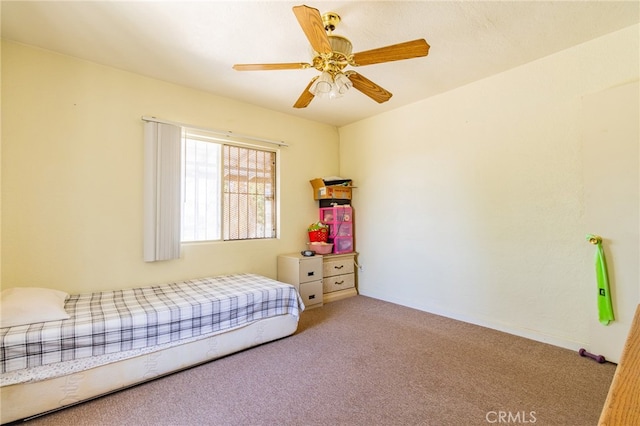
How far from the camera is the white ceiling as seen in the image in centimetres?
194

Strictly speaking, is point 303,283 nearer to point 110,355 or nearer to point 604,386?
point 110,355

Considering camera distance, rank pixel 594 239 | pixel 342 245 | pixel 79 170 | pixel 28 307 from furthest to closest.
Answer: pixel 342 245 < pixel 79 170 < pixel 594 239 < pixel 28 307

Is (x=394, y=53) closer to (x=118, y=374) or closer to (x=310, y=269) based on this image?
(x=310, y=269)

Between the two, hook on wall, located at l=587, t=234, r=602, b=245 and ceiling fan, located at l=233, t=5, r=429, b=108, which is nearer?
ceiling fan, located at l=233, t=5, r=429, b=108

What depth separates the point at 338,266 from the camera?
4027mm

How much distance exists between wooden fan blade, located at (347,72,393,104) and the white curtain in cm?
196

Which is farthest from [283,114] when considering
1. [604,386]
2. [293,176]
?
[604,386]

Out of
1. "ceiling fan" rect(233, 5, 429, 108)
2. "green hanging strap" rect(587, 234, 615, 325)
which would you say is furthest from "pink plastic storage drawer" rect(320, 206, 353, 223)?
"green hanging strap" rect(587, 234, 615, 325)

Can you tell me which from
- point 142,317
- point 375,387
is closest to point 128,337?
point 142,317

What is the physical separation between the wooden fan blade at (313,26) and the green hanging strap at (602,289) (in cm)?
255

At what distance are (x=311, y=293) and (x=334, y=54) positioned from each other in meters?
2.67

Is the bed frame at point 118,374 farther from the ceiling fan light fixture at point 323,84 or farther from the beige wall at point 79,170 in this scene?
the ceiling fan light fixture at point 323,84

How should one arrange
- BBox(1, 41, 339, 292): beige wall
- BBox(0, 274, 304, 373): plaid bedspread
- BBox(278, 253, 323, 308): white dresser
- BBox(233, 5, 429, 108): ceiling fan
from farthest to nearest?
BBox(278, 253, 323, 308): white dresser → BBox(1, 41, 339, 292): beige wall → BBox(0, 274, 304, 373): plaid bedspread → BBox(233, 5, 429, 108): ceiling fan

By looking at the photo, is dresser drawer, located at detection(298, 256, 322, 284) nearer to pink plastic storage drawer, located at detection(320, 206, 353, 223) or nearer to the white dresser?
the white dresser
